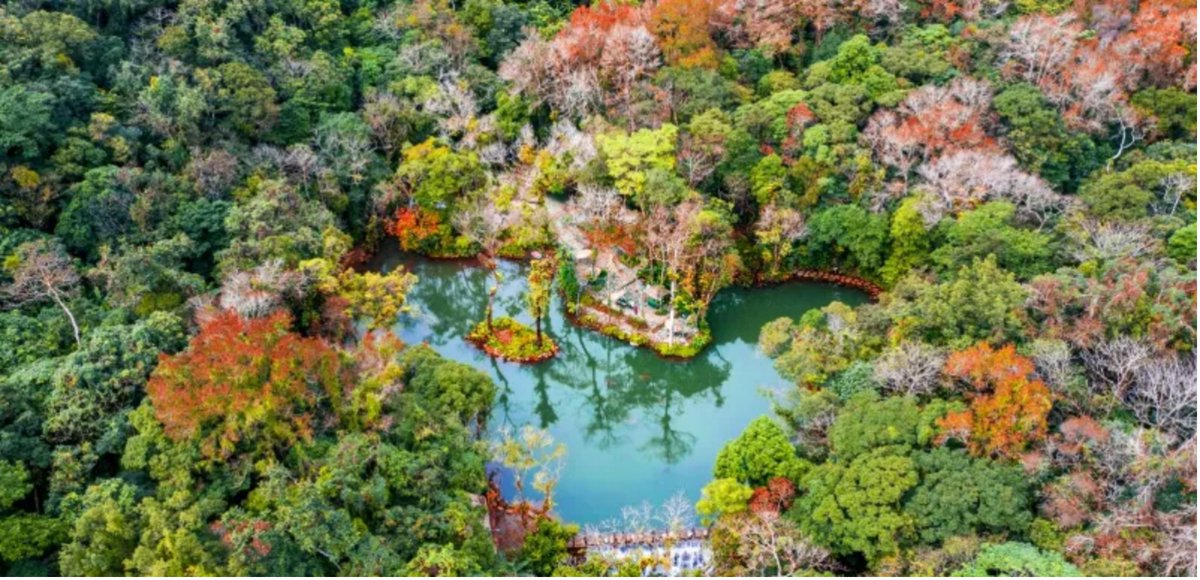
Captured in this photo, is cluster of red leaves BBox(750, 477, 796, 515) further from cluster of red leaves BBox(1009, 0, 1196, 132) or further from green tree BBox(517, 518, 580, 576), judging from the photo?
cluster of red leaves BBox(1009, 0, 1196, 132)

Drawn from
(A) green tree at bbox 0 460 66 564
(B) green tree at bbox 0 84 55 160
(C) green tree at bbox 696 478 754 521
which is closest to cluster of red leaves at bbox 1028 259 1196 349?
(C) green tree at bbox 696 478 754 521

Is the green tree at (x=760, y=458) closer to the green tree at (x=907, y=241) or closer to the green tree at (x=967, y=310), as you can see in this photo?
the green tree at (x=967, y=310)

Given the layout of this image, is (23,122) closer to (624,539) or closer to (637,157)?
(637,157)

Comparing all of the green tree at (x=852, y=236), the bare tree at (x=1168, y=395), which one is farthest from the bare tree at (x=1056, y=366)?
the green tree at (x=852, y=236)

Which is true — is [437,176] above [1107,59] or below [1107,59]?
below

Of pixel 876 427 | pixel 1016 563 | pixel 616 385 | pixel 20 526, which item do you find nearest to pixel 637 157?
pixel 616 385

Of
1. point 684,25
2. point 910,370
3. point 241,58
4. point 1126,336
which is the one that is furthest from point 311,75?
point 1126,336

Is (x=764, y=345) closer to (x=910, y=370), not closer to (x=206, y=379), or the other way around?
(x=910, y=370)
